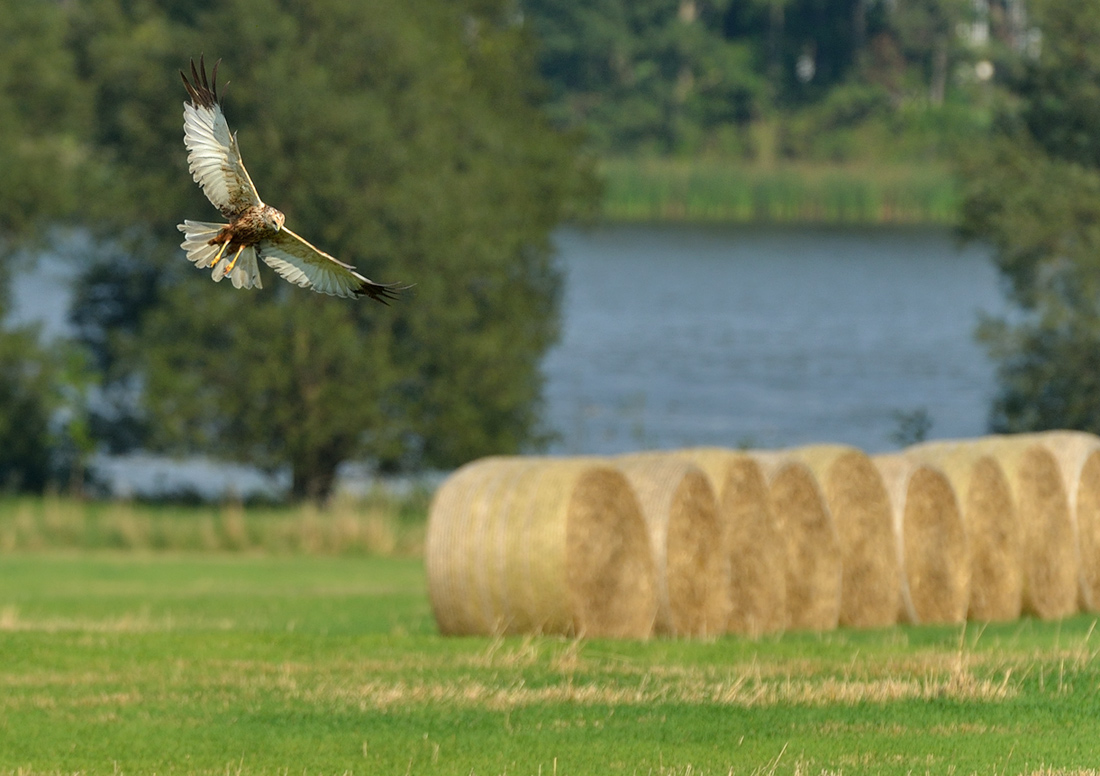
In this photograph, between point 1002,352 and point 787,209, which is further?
point 787,209

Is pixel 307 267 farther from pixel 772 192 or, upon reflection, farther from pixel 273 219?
pixel 772 192

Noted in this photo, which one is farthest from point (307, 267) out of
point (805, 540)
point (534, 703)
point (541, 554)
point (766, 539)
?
point (805, 540)

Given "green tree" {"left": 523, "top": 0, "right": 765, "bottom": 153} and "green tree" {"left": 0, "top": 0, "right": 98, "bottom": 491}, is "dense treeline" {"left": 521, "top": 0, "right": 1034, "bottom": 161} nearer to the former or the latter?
"green tree" {"left": 523, "top": 0, "right": 765, "bottom": 153}

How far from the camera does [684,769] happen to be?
10195 mm

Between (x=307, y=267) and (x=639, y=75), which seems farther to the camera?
(x=639, y=75)

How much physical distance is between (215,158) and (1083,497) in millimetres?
12769

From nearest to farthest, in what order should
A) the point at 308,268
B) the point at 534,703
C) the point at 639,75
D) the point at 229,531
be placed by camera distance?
Result: the point at 308,268
the point at 534,703
the point at 229,531
the point at 639,75

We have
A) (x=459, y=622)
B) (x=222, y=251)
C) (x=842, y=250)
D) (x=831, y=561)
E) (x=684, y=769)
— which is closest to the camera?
(x=222, y=251)

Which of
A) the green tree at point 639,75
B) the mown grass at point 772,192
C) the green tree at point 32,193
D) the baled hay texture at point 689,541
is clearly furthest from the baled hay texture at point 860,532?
the green tree at point 639,75

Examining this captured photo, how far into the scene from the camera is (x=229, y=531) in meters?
31.2

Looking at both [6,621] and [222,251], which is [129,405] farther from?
[222,251]

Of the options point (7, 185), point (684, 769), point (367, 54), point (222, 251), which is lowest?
point (684, 769)

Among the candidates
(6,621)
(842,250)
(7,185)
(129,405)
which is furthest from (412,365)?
(842,250)

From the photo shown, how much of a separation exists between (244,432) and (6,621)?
18985 mm
